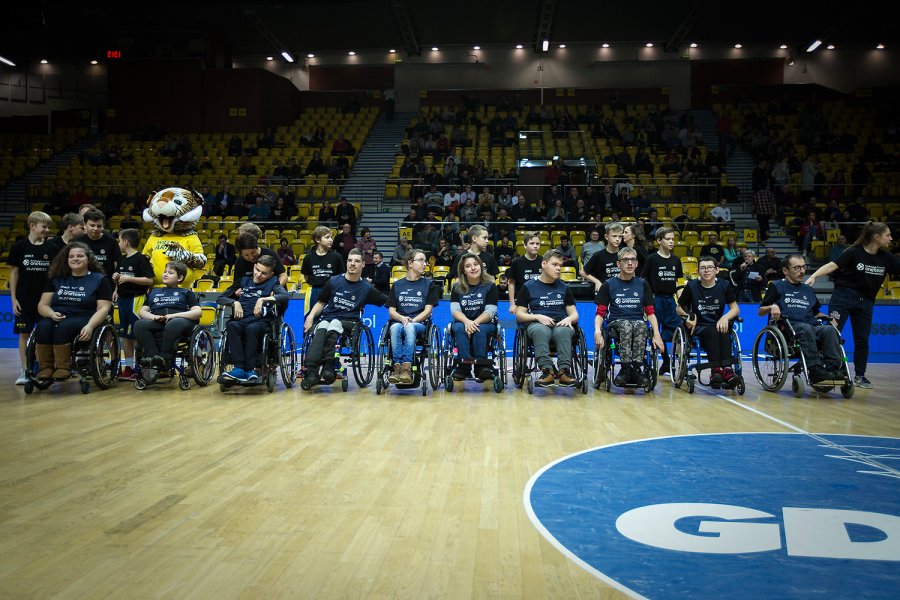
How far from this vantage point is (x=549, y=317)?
6582mm

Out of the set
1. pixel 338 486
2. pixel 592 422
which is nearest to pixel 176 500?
pixel 338 486

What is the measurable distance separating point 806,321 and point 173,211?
5.37 m

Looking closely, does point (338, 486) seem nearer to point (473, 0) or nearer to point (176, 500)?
point (176, 500)

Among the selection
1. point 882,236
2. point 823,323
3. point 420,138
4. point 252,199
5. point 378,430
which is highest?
point 420,138

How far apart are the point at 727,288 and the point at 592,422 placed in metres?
2.23

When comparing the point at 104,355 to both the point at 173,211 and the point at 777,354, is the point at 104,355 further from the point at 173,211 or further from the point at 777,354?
the point at 777,354

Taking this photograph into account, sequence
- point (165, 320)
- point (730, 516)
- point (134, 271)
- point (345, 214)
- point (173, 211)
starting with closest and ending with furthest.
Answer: point (730, 516) < point (165, 320) < point (134, 271) < point (173, 211) < point (345, 214)

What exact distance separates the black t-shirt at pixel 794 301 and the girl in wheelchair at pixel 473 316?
224cm

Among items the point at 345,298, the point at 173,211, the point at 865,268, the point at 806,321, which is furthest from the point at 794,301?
the point at 173,211

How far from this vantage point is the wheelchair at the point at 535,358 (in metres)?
6.36

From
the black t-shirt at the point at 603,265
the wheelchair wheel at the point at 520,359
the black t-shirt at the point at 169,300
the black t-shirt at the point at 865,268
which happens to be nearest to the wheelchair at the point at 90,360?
the black t-shirt at the point at 169,300

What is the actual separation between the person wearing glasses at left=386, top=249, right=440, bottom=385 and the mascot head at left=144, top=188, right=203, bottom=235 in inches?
78.4

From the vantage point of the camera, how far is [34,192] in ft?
58.1

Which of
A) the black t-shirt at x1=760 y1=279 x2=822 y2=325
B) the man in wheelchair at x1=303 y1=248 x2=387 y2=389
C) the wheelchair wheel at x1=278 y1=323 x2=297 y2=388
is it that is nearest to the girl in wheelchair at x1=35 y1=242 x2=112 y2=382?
the wheelchair wheel at x1=278 y1=323 x2=297 y2=388
